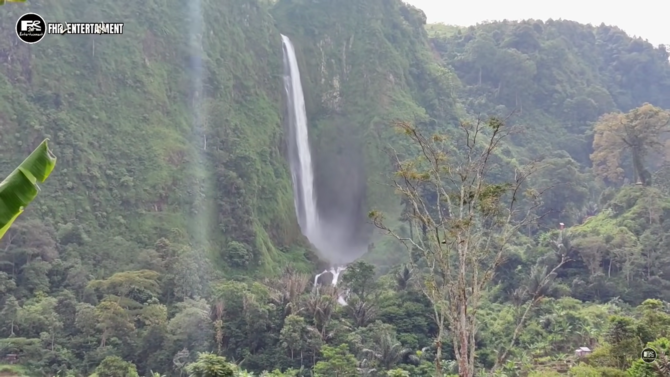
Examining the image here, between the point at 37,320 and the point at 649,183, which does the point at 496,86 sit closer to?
the point at 649,183

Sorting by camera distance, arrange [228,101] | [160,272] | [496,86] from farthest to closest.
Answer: [496,86], [228,101], [160,272]

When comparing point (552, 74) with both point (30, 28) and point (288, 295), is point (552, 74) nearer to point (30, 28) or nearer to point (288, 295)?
point (288, 295)

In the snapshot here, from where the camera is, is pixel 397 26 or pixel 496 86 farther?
pixel 496 86

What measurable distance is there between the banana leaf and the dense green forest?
4.73 meters

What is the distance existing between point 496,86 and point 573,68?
9.34m

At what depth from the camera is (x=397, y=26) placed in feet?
160

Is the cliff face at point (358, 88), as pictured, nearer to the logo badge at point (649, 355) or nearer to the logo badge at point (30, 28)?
the logo badge at point (649, 355)

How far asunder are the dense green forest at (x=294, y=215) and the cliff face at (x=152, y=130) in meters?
0.10

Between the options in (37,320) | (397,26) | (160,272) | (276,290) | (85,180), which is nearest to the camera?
(37,320)

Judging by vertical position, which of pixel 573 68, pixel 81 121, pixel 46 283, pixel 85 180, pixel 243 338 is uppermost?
pixel 573 68

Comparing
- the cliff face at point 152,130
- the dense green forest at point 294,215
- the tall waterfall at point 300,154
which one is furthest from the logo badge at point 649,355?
the tall waterfall at point 300,154

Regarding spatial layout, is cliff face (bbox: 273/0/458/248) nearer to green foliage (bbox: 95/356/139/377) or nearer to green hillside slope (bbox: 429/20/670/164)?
green hillside slope (bbox: 429/20/670/164)

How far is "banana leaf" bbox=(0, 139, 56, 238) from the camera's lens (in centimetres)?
370

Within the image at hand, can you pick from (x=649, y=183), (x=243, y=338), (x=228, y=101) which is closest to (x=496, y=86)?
(x=649, y=183)
